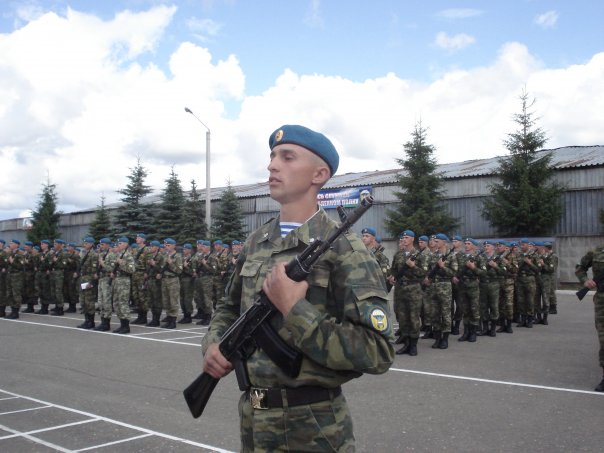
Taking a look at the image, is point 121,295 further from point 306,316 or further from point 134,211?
point 134,211

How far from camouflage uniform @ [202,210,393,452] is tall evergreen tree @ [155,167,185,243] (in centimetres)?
2781

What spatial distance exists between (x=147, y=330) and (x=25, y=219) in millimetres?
34057

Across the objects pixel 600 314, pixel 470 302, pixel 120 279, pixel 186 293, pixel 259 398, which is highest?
pixel 259 398

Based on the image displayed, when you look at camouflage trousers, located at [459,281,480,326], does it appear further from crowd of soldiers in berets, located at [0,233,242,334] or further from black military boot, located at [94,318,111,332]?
black military boot, located at [94,318,111,332]

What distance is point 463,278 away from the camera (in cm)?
1184

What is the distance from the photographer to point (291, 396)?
7.19 feet

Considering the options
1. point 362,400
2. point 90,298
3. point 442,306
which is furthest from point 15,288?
point 362,400

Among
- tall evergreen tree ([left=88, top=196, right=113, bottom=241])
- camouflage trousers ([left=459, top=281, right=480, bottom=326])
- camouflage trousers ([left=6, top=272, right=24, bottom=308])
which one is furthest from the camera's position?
tall evergreen tree ([left=88, top=196, right=113, bottom=241])

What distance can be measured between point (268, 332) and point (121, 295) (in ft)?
Answer: 36.0

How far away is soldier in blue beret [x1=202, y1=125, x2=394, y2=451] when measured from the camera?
2.05 meters

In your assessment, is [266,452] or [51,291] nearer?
[266,452]

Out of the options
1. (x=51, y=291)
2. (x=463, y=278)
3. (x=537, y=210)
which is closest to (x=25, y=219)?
(x=51, y=291)

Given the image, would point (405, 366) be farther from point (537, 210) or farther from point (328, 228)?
point (537, 210)

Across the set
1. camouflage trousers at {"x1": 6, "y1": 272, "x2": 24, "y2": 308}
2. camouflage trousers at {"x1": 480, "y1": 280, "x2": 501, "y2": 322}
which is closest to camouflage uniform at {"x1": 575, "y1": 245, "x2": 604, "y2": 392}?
camouflage trousers at {"x1": 480, "y1": 280, "x2": 501, "y2": 322}
